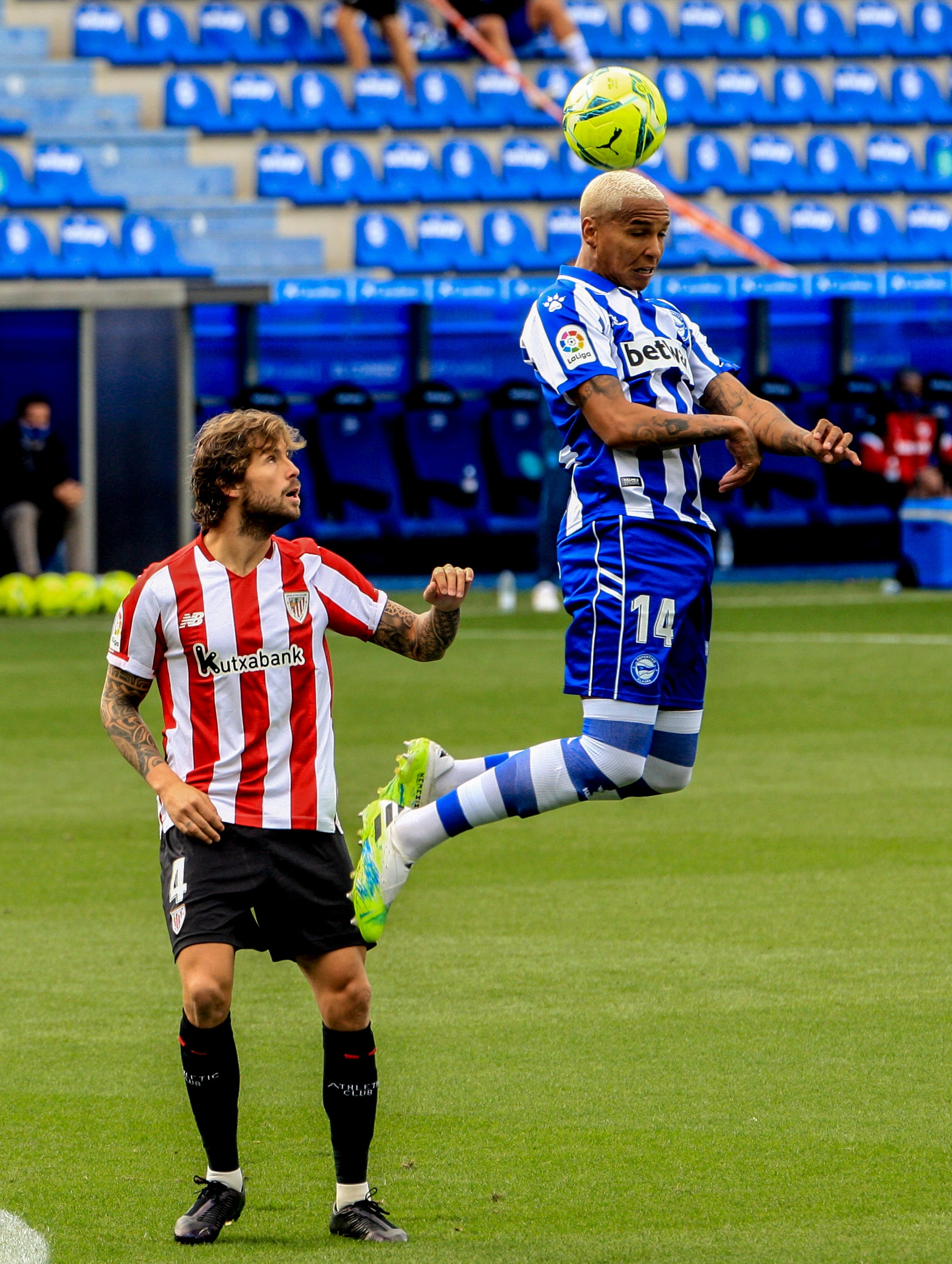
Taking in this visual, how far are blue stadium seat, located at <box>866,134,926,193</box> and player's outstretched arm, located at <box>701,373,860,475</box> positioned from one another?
1815cm

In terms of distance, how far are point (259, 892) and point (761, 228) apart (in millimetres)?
18330

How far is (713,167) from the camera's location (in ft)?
70.8

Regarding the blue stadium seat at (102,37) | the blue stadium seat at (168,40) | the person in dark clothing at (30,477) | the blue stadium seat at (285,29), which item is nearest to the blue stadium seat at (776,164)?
the blue stadium seat at (285,29)

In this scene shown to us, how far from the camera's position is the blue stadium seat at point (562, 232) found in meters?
20.5

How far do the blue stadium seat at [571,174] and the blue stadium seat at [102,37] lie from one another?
452 centimetres

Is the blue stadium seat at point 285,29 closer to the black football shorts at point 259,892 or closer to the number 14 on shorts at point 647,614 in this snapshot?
the number 14 on shorts at point 647,614

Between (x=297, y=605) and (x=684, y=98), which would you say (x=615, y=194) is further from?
(x=684, y=98)

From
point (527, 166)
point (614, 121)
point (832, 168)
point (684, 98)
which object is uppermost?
point (684, 98)

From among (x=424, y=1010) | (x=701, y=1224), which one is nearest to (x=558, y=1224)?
(x=701, y=1224)

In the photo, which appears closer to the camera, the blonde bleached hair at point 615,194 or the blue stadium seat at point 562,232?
the blonde bleached hair at point 615,194

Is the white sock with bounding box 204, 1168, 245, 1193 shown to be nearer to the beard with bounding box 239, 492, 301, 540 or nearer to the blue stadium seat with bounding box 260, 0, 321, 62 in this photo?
the beard with bounding box 239, 492, 301, 540

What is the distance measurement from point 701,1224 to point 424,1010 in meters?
1.72

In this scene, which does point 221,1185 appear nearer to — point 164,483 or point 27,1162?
point 27,1162

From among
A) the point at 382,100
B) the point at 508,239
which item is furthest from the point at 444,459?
the point at 382,100
